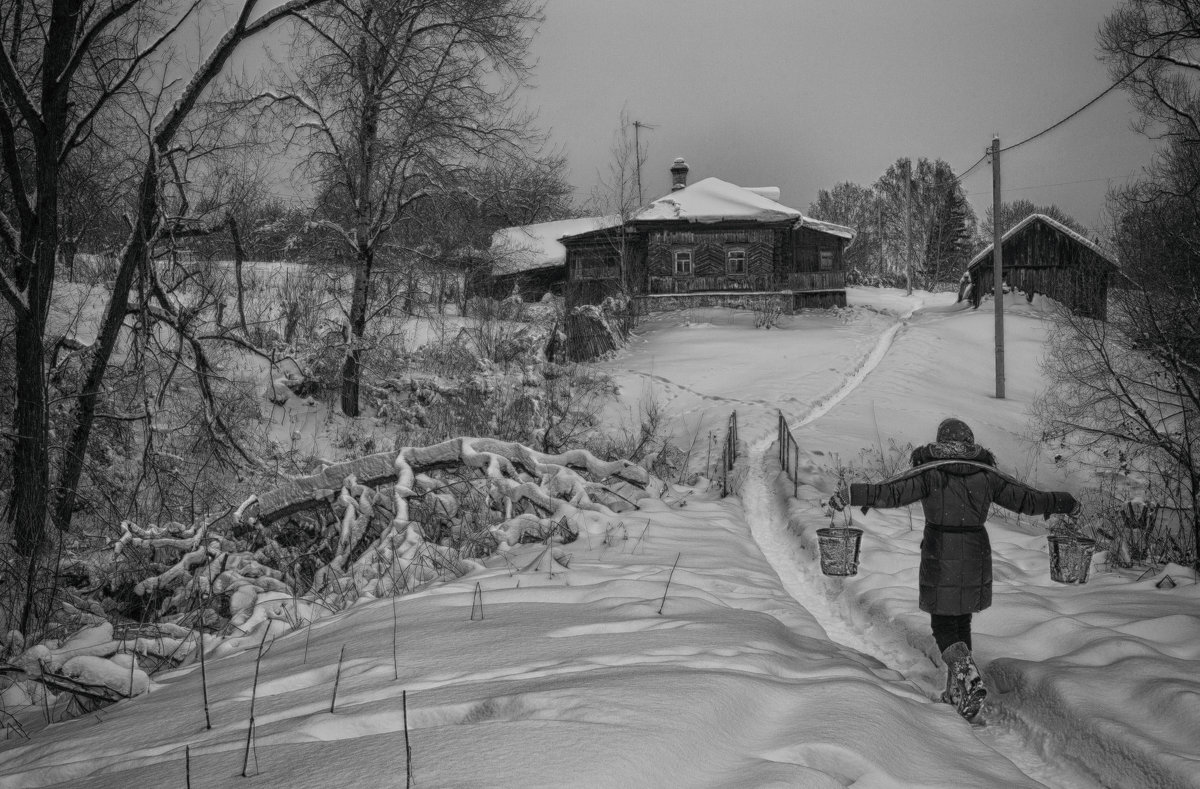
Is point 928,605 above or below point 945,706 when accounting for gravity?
above

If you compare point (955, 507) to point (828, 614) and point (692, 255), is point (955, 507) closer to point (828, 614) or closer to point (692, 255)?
point (828, 614)

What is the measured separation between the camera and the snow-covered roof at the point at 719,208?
35.5m

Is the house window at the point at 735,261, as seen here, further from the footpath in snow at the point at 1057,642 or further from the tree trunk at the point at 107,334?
the tree trunk at the point at 107,334

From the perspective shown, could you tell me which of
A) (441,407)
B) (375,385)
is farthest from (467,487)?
(375,385)

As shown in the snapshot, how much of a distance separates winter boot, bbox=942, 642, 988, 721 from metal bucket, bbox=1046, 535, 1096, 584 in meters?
1.58

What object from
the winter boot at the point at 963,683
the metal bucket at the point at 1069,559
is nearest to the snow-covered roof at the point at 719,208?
the metal bucket at the point at 1069,559

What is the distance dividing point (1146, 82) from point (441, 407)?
709 inches

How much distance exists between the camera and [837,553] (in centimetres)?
539

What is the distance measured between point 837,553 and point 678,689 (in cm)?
268

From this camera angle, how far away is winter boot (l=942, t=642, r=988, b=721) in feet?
13.6

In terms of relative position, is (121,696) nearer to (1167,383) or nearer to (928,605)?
(928,605)

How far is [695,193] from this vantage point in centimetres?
3950

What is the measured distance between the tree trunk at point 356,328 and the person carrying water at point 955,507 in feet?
42.4

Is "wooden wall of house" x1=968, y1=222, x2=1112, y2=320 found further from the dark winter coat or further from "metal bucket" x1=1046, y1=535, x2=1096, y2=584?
the dark winter coat
